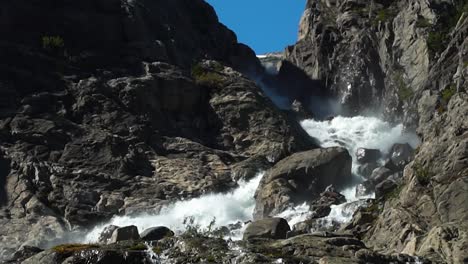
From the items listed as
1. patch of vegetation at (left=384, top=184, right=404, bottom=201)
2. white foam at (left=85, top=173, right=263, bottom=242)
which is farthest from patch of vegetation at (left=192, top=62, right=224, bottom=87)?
patch of vegetation at (left=384, top=184, right=404, bottom=201)

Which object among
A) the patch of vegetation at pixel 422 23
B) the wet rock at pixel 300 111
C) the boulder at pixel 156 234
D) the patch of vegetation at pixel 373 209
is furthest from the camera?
the wet rock at pixel 300 111

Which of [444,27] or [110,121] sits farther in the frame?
[444,27]

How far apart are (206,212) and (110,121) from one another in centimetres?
977

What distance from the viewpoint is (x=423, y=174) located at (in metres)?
32.8

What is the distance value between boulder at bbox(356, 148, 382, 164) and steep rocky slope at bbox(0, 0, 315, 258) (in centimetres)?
326

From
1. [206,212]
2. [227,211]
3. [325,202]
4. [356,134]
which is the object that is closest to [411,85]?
[356,134]

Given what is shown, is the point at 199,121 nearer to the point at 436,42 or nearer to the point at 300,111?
the point at 300,111

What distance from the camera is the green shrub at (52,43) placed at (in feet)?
186

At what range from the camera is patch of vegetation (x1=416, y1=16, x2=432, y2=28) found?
57.8 meters

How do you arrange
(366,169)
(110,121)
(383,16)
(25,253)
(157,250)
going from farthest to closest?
(383,16)
(110,121)
(366,169)
(25,253)
(157,250)

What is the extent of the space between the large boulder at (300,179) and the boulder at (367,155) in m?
5.35

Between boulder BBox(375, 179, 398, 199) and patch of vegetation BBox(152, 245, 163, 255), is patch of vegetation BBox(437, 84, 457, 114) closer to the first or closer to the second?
boulder BBox(375, 179, 398, 199)

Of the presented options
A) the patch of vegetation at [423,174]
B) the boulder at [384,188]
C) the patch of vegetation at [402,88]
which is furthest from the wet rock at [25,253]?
the patch of vegetation at [402,88]

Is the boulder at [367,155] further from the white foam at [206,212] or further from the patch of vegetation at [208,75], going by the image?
the patch of vegetation at [208,75]
